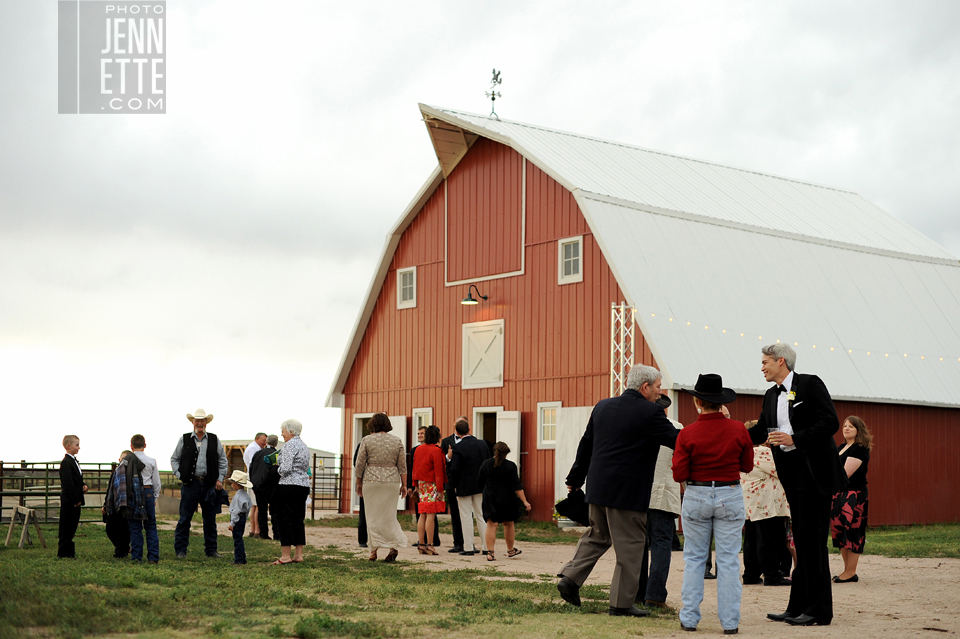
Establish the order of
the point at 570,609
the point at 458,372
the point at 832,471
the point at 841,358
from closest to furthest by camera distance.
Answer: the point at 832,471, the point at 570,609, the point at 841,358, the point at 458,372

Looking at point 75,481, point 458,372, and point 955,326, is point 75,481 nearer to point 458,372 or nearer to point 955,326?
point 458,372

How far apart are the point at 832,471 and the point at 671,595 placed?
2.56m

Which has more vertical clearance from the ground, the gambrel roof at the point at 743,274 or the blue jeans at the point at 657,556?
the gambrel roof at the point at 743,274

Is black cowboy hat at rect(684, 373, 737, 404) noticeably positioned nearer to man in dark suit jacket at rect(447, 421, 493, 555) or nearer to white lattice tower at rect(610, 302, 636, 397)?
man in dark suit jacket at rect(447, 421, 493, 555)

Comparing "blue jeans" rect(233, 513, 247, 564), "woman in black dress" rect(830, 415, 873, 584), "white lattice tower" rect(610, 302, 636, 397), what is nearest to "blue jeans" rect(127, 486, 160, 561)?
"blue jeans" rect(233, 513, 247, 564)

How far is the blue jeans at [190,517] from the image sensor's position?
12312mm

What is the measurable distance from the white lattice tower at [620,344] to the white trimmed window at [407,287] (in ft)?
20.4

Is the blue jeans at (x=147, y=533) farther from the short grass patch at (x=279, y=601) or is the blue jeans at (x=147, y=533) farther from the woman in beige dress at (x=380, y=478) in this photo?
the woman in beige dress at (x=380, y=478)

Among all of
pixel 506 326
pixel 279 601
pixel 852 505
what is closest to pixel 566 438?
pixel 506 326

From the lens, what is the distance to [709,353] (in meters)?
19.5

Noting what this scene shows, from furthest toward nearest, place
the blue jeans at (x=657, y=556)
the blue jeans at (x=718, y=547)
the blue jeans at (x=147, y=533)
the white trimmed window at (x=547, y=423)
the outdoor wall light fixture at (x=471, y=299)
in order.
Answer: the outdoor wall light fixture at (x=471, y=299) → the white trimmed window at (x=547, y=423) → the blue jeans at (x=147, y=533) → the blue jeans at (x=657, y=556) → the blue jeans at (x=718, y=547)

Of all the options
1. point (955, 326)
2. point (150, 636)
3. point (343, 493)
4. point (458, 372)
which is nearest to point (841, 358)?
point (955, 326)

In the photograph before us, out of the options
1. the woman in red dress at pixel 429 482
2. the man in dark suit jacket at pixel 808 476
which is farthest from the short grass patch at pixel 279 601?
the woman in red dress at pixel 429 482

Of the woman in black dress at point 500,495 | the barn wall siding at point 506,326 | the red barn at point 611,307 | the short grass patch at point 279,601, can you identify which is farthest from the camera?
the barn wall siding at point 506,326
